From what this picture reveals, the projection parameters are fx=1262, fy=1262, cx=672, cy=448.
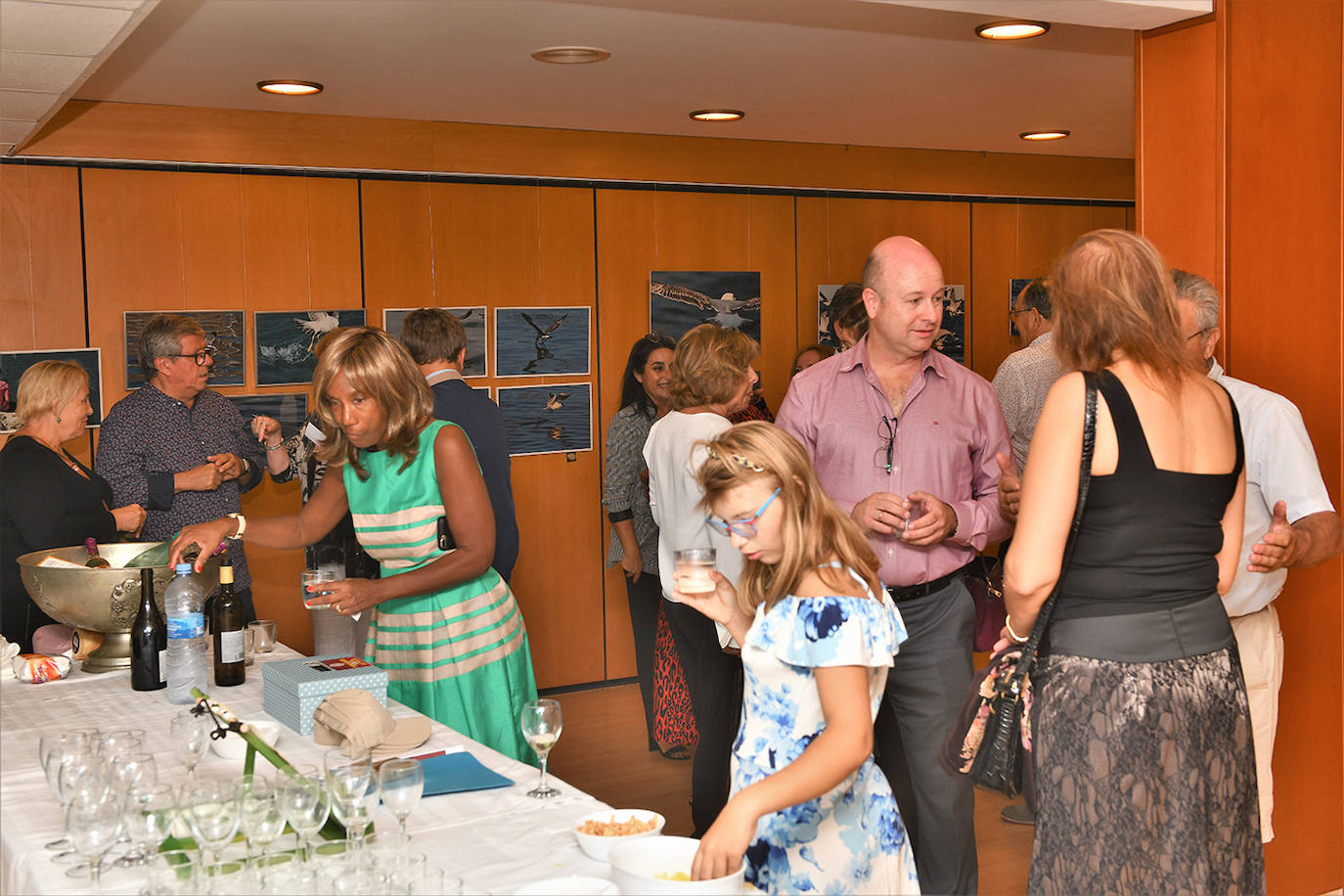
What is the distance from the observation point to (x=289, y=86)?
18.4 ft

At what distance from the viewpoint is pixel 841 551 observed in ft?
7.86

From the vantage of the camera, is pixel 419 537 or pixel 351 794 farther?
pixel 419 537

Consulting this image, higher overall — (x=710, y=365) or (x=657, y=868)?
(x=710, y=365)

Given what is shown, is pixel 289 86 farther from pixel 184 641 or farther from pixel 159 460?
pixel 184 641

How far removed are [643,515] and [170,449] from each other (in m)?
2.03

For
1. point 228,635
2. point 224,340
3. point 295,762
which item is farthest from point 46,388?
point 295,762

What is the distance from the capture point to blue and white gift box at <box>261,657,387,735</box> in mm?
2932

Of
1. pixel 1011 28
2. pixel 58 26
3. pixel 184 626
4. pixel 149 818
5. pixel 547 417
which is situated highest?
pixel 1011 28

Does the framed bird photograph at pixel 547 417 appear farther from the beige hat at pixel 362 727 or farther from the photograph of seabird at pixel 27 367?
the beige hat at pixel 362 727

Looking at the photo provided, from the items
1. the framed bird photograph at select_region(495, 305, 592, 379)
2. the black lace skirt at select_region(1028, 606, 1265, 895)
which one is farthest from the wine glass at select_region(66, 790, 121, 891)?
the framed bird photograph at select_region(495, 305, 592, 379)

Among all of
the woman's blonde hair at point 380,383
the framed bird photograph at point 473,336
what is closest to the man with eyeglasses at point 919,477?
the woman's blonde hair at point 380,383

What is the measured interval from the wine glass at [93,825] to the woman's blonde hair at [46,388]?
120 inches

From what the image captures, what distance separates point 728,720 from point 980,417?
5.28 ft

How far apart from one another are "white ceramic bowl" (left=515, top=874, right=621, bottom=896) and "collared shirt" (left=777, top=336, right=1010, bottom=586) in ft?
5.49
